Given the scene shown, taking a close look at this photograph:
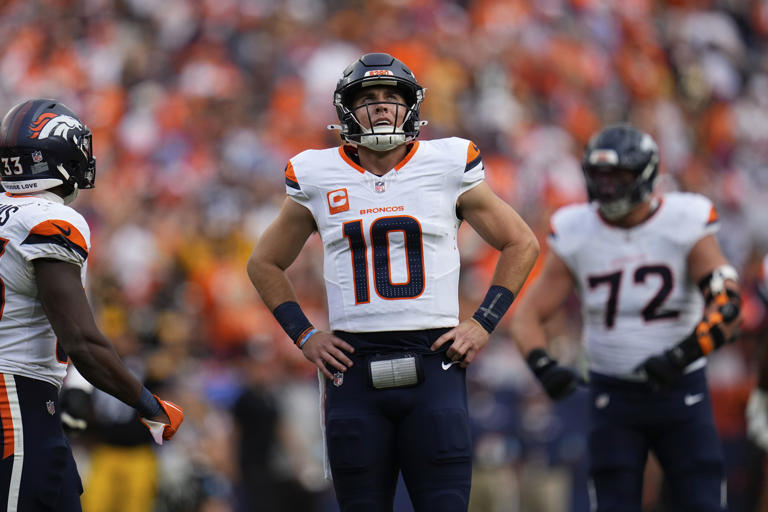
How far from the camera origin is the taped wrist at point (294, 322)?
5020mm

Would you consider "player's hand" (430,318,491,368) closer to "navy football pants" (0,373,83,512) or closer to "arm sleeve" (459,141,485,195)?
"arm sleeve" (459,141,485,195)

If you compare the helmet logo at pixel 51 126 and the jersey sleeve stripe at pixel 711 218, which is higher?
the helmet logo at pixel 51 126

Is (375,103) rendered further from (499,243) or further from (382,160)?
(499,243)

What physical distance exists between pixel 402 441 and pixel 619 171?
2.30 meters

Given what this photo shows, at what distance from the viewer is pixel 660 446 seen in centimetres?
616

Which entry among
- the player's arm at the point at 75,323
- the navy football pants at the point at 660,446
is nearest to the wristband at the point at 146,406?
the player's arm at the point at 75,323

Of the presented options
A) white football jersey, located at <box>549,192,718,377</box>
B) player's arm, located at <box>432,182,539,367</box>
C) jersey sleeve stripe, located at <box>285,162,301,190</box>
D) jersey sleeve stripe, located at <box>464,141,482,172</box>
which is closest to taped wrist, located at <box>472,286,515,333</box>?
player's arm, located at <box>432,182,539,367</box>

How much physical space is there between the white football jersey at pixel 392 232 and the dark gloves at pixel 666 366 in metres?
1.53

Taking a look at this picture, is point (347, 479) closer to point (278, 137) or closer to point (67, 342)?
point (67, 342)

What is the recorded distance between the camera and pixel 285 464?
33.1 feet

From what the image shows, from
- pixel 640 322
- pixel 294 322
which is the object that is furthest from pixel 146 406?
pixel 640 322

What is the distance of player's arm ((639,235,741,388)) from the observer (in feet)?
19.4

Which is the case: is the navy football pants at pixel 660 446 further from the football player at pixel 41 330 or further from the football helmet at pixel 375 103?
the football player at pixel 41 330

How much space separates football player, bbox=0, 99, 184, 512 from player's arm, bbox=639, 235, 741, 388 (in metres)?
2.62
